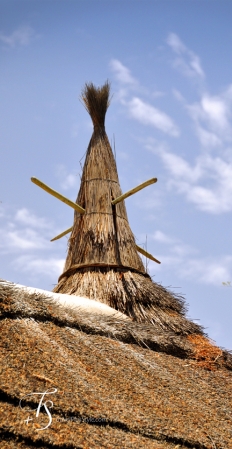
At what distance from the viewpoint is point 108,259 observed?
24.4 feet

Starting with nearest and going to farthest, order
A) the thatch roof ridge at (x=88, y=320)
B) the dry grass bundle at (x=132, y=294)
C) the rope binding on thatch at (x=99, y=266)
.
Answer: the thatch roof ridge at (x=88, y=320)
the dry grass bundle at (x=132, y=294)
the rope binding on thatch at (x=99, y=266)

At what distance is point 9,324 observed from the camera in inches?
179

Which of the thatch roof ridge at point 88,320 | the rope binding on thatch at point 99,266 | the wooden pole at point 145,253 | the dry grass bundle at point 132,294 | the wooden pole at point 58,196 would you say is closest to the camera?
the thatch roof ridge at point 88,320

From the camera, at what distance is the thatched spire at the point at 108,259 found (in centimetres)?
703

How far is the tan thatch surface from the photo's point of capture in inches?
139

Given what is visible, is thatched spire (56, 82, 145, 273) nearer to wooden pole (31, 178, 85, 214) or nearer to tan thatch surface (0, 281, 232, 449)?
wooden pole (31, 178, 85, 214)

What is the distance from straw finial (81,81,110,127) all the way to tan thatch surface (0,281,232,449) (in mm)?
3870

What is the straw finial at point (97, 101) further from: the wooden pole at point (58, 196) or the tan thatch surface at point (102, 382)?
the tan thatch surface at point (102, 382)

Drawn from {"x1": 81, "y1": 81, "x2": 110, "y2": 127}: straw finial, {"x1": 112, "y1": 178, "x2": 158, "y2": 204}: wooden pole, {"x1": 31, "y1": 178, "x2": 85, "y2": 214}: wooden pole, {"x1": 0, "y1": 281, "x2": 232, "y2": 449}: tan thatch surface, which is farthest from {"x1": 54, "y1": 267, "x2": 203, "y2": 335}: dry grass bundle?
{"x1": 81, "y1": 81, "x2": 110, "y2": 127}: straw finial

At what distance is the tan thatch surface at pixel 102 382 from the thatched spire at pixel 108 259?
74 cm

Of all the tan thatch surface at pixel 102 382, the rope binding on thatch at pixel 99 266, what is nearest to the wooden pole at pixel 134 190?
the rope binding on thatch at pixel 99 266
